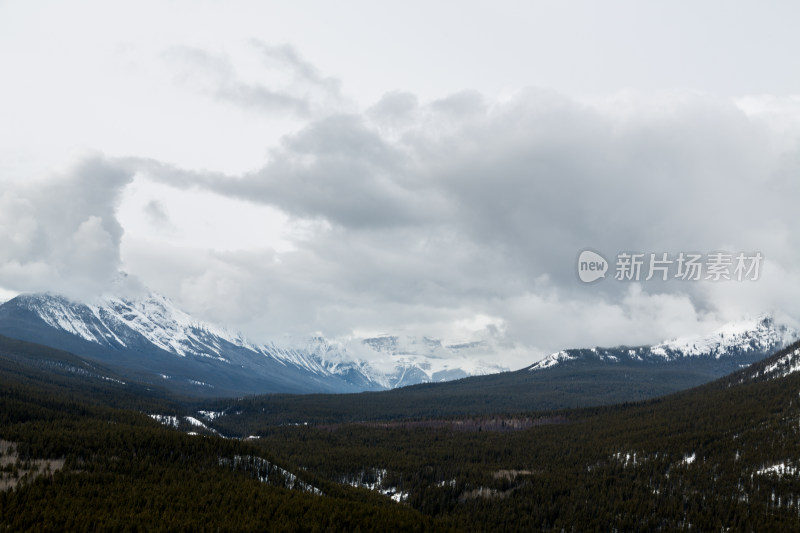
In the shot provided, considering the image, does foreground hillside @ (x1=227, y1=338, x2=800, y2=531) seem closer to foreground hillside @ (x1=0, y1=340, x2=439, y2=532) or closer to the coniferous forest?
the coniferous forest

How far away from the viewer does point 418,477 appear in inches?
5925

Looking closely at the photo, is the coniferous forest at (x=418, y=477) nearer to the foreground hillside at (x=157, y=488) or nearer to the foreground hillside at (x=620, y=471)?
the foreground hillside at (x=157, y=488)

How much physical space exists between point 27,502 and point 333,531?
1645 inches

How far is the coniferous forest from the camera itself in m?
76.2

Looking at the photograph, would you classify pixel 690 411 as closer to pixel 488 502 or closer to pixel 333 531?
pixel 488 502

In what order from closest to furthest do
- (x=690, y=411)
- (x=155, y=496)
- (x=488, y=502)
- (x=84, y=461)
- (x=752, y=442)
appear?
(x=155, y=496) → (x=84, y=461) → (x=488, y=502) → (x=752, y=442) → (x=690, y=411)

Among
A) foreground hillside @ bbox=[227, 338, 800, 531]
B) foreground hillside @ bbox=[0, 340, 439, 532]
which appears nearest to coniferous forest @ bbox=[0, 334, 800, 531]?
foreground hillside @ bbox=[0, 340, 439, 532]

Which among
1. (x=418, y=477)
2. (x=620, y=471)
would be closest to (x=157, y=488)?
(x=418, y=477)

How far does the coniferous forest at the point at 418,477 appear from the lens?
7625cm

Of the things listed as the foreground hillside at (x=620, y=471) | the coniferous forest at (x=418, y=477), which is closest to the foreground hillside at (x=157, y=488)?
the coniferous forest at (x=418, y=477)

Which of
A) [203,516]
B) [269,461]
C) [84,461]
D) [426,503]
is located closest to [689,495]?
[426,503]

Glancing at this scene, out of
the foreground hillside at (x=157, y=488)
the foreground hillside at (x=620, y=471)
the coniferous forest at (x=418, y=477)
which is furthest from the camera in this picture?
the foreground hillside at (x=620, y=471)

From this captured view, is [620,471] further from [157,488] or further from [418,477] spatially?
[157,488]

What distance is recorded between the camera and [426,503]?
12912 cm
